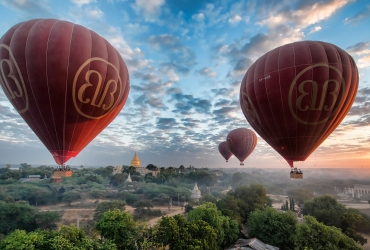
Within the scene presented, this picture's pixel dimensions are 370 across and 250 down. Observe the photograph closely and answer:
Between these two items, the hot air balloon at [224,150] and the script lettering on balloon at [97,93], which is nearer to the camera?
the script lettering on balloon at [97,93]

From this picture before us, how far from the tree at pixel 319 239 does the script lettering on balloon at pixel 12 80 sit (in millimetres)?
24397

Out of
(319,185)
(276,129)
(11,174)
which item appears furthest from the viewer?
(319,185)

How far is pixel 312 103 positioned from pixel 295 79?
6.93 feet

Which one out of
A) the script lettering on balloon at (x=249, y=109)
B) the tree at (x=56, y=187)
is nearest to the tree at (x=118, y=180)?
the tree at (x=56, y=187)

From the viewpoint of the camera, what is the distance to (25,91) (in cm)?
1372

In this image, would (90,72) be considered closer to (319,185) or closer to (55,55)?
(55,55)

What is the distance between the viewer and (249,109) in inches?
767

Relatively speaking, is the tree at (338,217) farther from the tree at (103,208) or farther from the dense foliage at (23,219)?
the dense foliage at (23,219)

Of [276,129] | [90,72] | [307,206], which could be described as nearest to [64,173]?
[90,72]

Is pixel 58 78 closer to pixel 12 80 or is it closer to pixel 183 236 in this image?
pixel 12 80

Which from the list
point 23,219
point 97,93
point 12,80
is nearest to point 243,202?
point 97,93

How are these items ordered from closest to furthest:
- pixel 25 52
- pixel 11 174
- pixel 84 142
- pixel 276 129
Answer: pixel 25 52 → pixel 84 142 → pixel 276 129 → pixel 11 174

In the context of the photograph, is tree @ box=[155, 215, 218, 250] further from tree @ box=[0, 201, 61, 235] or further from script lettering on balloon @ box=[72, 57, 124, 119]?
tree @ box=[0, 201, 61, 235]

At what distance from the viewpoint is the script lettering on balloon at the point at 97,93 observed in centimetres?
1405
